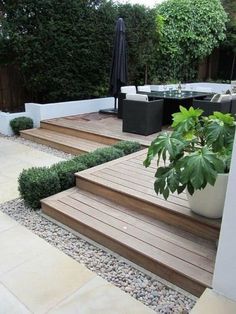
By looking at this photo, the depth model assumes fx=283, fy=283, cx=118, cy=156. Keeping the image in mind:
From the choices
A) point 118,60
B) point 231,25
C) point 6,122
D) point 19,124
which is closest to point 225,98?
point 118,60

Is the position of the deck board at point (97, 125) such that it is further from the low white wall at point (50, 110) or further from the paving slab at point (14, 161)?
the paving slab at point (14, 161)

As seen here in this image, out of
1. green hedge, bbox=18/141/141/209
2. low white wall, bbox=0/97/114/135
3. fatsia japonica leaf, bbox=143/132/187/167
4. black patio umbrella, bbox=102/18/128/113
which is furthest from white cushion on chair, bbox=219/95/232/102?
low white wall, bbox=0/97/114/135

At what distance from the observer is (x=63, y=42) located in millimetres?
7027

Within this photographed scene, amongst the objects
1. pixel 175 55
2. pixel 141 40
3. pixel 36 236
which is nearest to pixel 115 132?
pixel 36 236

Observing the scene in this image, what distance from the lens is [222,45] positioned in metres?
13.8

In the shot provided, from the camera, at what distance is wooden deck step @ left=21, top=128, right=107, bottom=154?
5.44 m

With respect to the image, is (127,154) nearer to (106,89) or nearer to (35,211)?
(35,211)

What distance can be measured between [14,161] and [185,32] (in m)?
8.57

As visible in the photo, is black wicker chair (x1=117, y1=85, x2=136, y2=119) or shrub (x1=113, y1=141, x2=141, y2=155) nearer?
shrub (x1=113, y1=141, x2=141, y2=155)

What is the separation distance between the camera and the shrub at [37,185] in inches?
129

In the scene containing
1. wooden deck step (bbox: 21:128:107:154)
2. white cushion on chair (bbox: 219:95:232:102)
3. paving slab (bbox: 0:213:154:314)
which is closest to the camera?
paving slab (bbox: 0:213:154:314)

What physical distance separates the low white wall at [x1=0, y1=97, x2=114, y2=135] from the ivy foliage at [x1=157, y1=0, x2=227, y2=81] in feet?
13.2

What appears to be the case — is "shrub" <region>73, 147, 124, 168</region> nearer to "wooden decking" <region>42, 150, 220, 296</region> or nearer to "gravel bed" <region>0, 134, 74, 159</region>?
"wooden decking" <region>42, 150, 220, 296</region>

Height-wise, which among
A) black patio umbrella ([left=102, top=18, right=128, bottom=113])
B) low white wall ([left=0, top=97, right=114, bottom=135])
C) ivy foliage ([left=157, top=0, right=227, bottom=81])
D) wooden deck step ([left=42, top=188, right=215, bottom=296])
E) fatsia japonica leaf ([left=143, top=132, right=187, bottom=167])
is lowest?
wooden deck step ([left=42, top=188, right=215, bottom=296])
